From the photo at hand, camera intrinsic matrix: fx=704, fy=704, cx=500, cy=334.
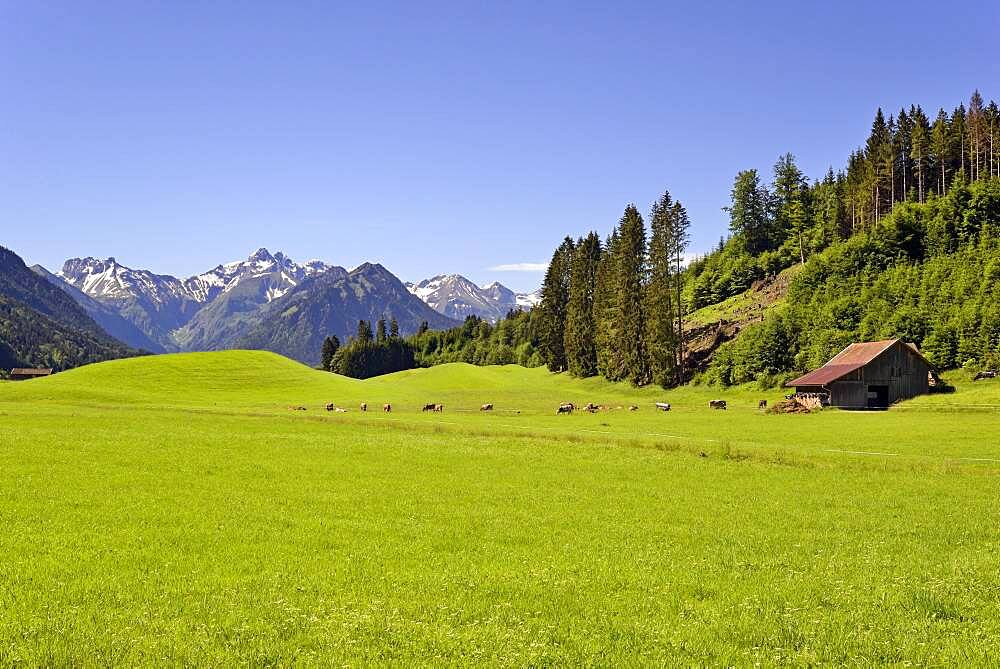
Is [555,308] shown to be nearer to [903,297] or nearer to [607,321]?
[607,321]

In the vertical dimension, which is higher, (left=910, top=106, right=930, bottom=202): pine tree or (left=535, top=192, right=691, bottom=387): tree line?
(left=910, top=106, right=930, bottom=202): pine tree

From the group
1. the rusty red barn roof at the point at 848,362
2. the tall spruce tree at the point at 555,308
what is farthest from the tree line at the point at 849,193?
the rusty red barn roof at the point at 848,362

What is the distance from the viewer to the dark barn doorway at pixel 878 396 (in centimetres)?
7581

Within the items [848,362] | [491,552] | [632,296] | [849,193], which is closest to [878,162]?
[849,193]

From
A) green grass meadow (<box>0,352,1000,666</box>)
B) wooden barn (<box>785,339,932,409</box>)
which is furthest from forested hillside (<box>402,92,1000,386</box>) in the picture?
green grass meadow (<box>0,352,1000,666</box>)

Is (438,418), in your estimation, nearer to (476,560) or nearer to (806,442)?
(806,442)

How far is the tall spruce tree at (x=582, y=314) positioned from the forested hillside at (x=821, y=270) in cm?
32

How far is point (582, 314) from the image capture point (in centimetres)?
13738

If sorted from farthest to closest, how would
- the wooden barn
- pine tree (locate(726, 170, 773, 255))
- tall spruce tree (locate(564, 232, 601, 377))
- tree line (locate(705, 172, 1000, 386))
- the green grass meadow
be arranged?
pine tree (locate(726, 170, 773, 255)) → tall spruce tree (locate(564, 232, 601, 377)) → tree line (locate(705, 172, 1000, 386)) → the wooden barn → the green grass meadow

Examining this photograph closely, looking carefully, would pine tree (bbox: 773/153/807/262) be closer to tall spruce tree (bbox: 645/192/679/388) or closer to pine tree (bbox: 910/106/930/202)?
pine tree (bbox: 910/106/930/202)

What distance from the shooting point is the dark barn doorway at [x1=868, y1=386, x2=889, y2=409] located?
2985 inches

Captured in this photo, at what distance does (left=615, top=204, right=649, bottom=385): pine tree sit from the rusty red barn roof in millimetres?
31748

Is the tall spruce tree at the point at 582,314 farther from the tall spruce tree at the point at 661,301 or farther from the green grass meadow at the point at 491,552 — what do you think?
the green grass meadow at the point at 491,552

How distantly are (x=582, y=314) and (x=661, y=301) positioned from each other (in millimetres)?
31209
